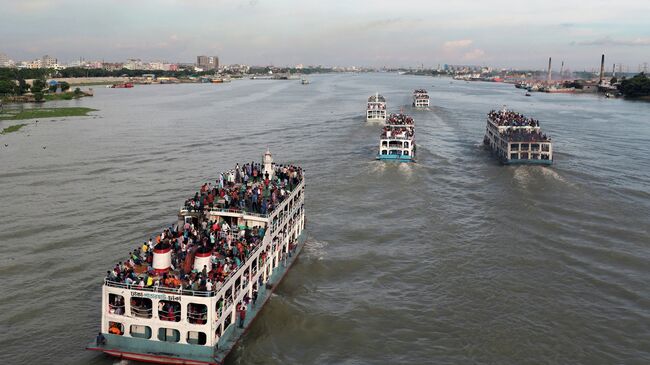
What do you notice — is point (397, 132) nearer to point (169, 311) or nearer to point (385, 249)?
point (385, 249)

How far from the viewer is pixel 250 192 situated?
26.0 m

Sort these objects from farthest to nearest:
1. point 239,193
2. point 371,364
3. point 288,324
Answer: point 239,193, point 288,324, point 371,364

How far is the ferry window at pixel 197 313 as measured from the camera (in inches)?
711

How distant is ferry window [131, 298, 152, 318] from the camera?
18328 mm

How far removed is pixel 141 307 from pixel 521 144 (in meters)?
48.2

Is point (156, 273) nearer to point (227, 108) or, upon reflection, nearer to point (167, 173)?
point (167, 173)

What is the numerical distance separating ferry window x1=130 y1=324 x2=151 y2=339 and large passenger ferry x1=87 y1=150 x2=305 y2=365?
0.03 m

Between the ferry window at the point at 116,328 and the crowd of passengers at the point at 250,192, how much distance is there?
21.9ft

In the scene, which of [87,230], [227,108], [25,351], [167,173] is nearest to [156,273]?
[25,351]

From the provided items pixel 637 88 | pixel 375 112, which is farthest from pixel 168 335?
pixel 637 88

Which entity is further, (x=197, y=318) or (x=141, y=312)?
(x=141, y=312)

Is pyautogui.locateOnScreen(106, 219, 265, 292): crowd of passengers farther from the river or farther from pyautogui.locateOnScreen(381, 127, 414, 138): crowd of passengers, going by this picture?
pyautogui.locateOnScreen(381, 127, 414, 138): crowd of passengers

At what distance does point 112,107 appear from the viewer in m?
114

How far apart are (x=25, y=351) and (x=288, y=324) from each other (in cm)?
1060
